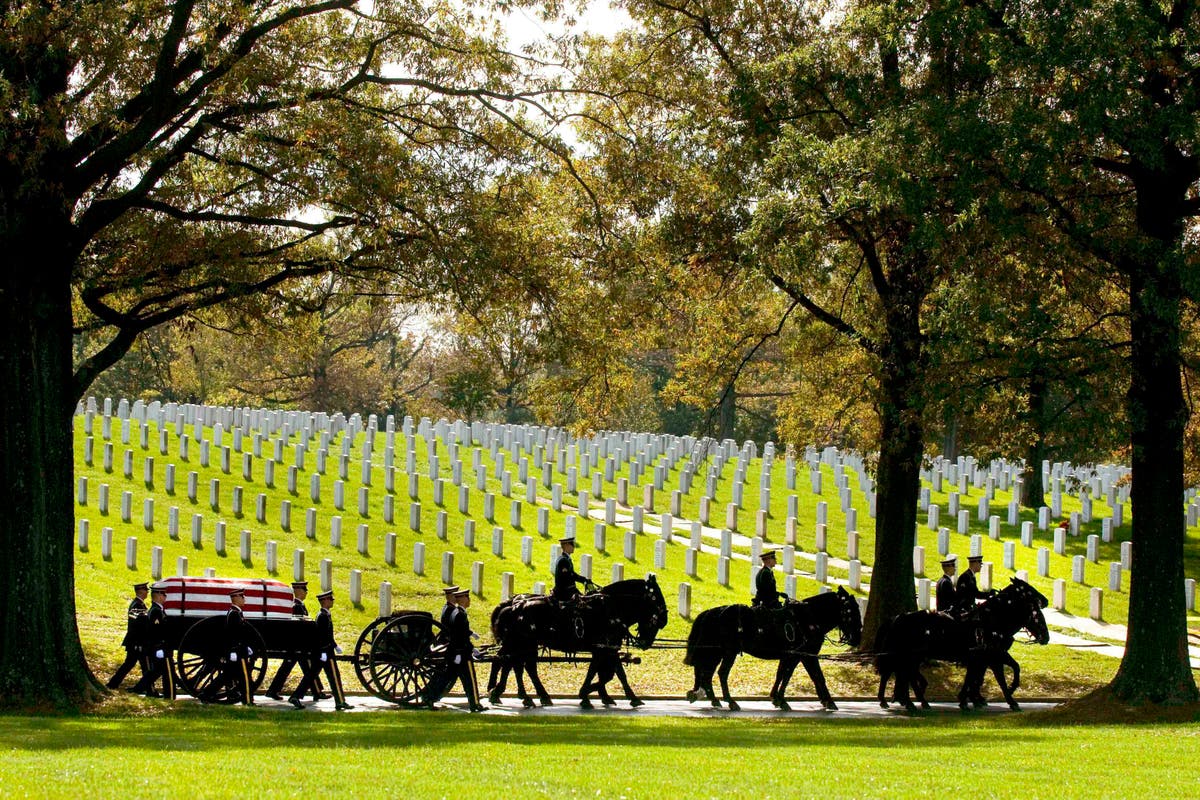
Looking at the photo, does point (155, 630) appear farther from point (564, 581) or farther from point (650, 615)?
point (650, 615)

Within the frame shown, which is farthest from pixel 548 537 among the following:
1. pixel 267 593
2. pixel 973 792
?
pixel 973 792

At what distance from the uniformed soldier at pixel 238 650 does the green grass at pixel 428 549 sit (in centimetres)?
274

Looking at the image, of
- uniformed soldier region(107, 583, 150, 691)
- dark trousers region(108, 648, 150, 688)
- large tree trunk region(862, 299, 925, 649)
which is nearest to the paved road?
dark trousers region(108, 648, 150, 688)

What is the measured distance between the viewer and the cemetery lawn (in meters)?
9.14

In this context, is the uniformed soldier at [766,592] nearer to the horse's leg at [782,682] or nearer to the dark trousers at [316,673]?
the horse's leg at [782,682]

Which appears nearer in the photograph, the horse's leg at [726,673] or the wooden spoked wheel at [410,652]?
the wooden spoked wheel at [410,652]

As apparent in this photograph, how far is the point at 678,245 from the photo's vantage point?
2048cm

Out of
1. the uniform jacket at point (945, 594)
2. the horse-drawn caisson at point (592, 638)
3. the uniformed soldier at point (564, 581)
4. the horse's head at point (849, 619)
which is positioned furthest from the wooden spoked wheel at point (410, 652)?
the uniform jacket at point (945, 594)

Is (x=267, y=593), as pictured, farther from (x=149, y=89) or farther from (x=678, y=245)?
(x=678, y=245)

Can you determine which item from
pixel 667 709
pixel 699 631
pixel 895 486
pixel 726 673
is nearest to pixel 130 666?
pixel 667 709

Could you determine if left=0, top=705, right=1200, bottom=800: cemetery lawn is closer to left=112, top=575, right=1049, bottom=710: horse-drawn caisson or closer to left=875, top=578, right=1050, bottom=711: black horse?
left=112, top=575, right=1049, bottom=710: horse-drawn caisson

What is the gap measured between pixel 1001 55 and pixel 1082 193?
2.11m

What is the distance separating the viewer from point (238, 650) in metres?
15.1

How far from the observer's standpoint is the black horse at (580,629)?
1639cm
